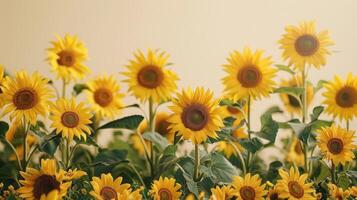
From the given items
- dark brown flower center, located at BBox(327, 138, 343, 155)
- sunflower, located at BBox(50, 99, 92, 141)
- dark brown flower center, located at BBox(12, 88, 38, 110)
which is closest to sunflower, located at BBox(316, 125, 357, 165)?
dark brown flower center, located at BBox(327, 138, 343, 155)

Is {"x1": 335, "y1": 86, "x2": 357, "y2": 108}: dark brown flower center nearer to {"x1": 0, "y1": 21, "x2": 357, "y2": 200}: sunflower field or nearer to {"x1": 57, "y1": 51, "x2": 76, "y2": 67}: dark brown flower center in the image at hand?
{"x1": 0, "y1": 21, "x2": 357, "y2": 200}: sunflower field

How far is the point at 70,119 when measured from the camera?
1.29 metres

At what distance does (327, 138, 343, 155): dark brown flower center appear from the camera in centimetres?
128

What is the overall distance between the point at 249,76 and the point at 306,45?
7.0 inches

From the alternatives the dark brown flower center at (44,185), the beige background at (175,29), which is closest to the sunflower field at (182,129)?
the dark brown flower center at (44,185)

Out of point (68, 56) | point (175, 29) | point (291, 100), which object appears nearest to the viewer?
point (68, 56)

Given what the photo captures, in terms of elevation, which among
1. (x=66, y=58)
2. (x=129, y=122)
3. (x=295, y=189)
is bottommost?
(x=295, y=189)

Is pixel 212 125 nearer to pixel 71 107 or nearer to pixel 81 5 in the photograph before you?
pixel 71 107

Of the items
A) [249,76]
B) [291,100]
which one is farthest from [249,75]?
[291,100]

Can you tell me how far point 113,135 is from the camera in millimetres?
1934

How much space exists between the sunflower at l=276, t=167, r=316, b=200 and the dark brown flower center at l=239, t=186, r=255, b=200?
47mm

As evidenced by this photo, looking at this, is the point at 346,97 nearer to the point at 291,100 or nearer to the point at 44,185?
the point at 291,100

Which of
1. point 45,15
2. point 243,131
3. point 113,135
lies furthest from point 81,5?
point 243,131

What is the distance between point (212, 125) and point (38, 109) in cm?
34
